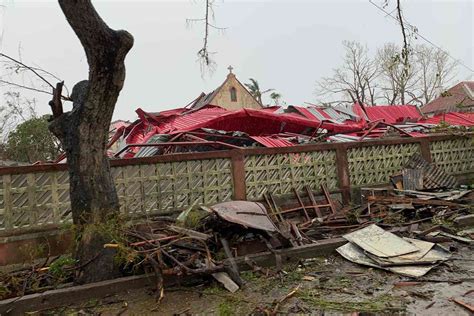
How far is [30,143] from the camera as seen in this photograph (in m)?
19.8

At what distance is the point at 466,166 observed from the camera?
29.3ft

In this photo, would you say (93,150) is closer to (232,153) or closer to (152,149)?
(232,153)

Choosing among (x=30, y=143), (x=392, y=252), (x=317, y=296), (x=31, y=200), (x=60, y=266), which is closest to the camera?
(x=317, y=296)

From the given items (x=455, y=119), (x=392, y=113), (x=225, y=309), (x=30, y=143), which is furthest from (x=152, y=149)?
(x=30, y=143)

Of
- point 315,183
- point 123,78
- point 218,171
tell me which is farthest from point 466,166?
point 123,78

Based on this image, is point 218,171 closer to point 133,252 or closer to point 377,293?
point 133,252

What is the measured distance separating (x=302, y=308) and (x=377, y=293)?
0.89 meters

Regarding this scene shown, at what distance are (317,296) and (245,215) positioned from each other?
4.80 ft

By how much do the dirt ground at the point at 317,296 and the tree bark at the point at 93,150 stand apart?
572 millimetres

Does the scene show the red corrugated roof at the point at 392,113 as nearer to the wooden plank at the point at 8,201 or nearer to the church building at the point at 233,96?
the wooden plank at the point at 8,201

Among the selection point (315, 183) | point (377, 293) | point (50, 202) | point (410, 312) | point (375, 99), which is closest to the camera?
point (410, 312)

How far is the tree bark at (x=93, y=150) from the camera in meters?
4.08

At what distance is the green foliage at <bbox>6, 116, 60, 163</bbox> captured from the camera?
64.3ft

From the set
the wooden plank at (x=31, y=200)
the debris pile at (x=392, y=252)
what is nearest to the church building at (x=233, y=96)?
the wooden plank at (x=31, y=200)
